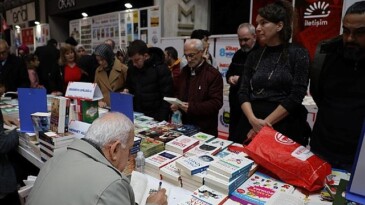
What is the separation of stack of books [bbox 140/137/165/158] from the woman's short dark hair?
100 cm

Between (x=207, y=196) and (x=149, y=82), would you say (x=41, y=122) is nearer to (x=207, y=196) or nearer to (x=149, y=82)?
(x=149, y=82)

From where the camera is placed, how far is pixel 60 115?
1.89 metres

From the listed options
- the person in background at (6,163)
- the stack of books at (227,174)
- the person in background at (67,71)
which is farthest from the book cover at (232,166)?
the person in background at (67,71)

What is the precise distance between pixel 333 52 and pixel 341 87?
21 cm

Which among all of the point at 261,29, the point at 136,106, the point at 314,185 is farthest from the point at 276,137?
the point at 136,106

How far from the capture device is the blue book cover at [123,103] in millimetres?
2041

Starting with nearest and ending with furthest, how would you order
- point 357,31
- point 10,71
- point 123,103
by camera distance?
point 357,31 < point 123,103 < point 10,71

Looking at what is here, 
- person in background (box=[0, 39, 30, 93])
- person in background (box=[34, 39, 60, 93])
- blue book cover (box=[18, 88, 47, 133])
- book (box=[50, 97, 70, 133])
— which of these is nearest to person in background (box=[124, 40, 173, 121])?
blue book cover (box=[18, 88, 47, 133])

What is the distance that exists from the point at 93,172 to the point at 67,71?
3361 millimetres

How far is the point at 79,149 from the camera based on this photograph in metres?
0.99

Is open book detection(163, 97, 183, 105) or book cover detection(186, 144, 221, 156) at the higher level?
open book detection(163, 97, 183, 105)

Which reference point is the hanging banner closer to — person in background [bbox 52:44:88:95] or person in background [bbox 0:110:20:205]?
person in background [bbox 52:44:88:95]

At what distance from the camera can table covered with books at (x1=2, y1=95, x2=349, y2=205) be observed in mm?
1321

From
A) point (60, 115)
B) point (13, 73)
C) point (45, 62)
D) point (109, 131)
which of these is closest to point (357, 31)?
point (109, 131)
